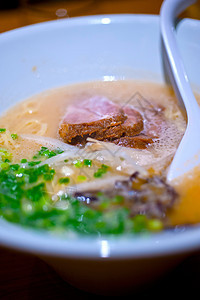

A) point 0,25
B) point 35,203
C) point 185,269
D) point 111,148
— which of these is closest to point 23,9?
point 0,25

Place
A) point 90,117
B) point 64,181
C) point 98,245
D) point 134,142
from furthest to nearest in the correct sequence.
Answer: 1. point 90,117
2. point 134,142
3. point 64,181
4. point 98,245

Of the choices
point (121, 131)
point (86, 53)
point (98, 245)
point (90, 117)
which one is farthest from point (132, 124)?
point (98, 245)

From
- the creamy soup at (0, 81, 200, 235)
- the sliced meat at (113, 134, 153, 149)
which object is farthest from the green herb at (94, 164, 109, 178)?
the sliced meat at (113, 134, 153, 149)

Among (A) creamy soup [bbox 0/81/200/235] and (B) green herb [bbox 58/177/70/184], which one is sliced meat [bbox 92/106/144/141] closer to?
(A) creamy soup [bbox 0/81/200/235]

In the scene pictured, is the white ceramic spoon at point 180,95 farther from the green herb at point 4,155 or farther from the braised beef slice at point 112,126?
the green herb at point 4,155

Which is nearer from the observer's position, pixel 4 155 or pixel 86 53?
pixel 4 155

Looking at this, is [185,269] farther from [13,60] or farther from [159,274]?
[13,60]

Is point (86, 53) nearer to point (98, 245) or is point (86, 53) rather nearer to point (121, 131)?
point (121, 131)

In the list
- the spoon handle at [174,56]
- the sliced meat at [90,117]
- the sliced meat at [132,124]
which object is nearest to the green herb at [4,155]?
the sliced meat at [90,117]
